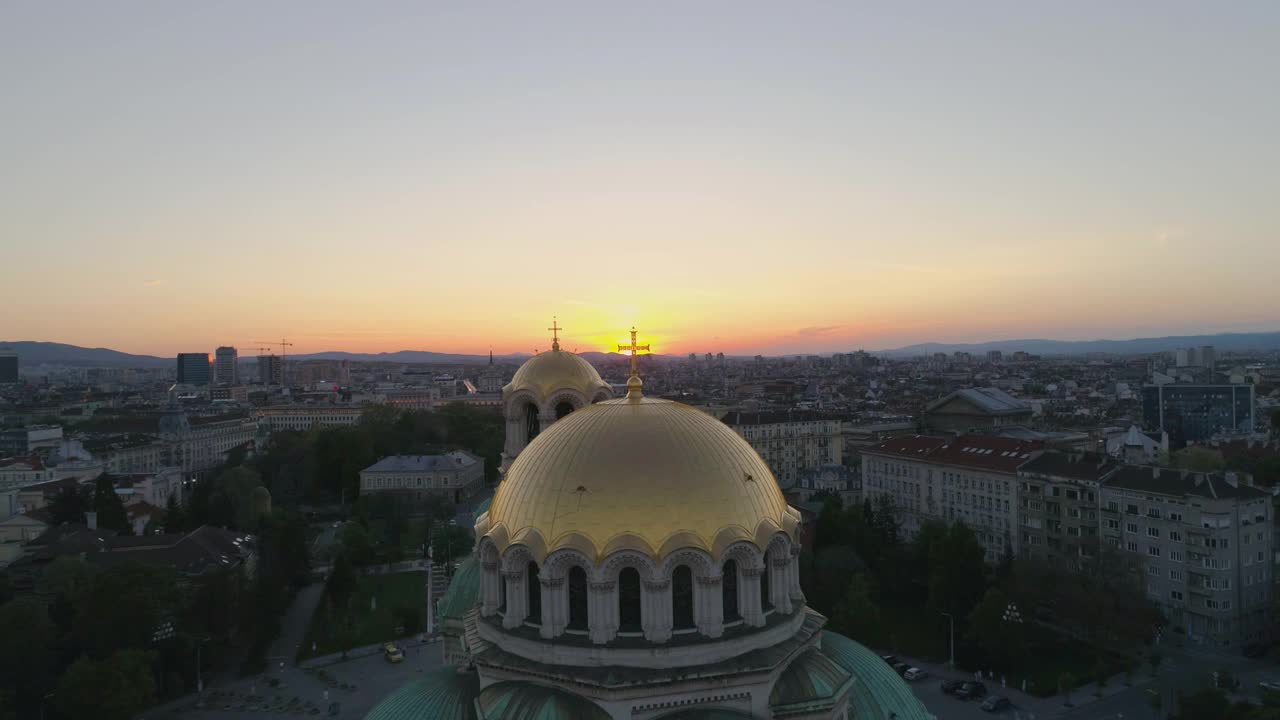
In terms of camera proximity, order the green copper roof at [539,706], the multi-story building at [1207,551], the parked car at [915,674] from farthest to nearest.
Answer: the multi-story building at [1207,551] < the parked car at [915,674] < the green copper roof at [539,706]

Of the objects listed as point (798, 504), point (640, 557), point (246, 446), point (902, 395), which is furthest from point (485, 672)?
point (902, 395)

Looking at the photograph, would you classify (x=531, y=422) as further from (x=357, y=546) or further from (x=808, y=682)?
(x=357, y=546)

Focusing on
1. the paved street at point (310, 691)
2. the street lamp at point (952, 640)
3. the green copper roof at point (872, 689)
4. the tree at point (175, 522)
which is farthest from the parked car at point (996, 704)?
the tree at point (175, 522)

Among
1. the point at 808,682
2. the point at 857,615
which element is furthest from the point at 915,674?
the point at 808,682

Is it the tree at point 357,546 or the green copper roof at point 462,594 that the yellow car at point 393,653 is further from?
the green copper roof at point 462,594

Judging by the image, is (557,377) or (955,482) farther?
(955,482)

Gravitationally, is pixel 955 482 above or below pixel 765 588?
below

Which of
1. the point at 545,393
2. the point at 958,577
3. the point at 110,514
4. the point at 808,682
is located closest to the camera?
the point at 808,682
